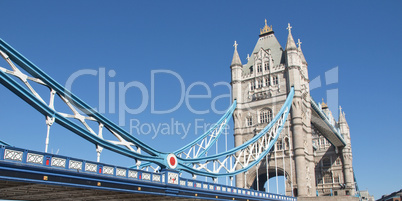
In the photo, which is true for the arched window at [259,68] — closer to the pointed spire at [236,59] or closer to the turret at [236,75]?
the turret at [236,75]

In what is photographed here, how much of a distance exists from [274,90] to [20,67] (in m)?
37.8

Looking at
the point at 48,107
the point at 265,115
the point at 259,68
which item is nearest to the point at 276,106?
the point at 265,115

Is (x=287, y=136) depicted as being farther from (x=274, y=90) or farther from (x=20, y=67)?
(x=20, y=67)

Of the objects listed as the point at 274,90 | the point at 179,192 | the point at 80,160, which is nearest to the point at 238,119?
the point at 274,90

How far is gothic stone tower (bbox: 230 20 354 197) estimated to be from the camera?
49.1 meters

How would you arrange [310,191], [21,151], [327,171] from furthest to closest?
[327,171], [310,191], [21,151]

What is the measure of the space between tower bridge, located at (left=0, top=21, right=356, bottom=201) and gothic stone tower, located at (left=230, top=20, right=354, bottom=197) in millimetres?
129

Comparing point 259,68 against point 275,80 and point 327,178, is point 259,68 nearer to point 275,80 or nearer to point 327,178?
point 275,80

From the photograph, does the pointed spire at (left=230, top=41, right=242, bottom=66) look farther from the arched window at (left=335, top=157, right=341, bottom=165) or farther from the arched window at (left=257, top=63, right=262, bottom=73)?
the arched window at (left=335, top=157, right=341, bottom=165)

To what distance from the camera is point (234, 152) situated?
39.4 m

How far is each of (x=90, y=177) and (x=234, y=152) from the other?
2052cm

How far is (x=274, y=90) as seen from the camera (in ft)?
175

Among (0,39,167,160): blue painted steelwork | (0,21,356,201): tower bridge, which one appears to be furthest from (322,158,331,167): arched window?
(0,39,167,160): blue painted steelwork

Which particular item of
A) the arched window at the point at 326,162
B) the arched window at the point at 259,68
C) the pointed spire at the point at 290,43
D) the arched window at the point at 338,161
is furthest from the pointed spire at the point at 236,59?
the arched window at the point at 338,161
